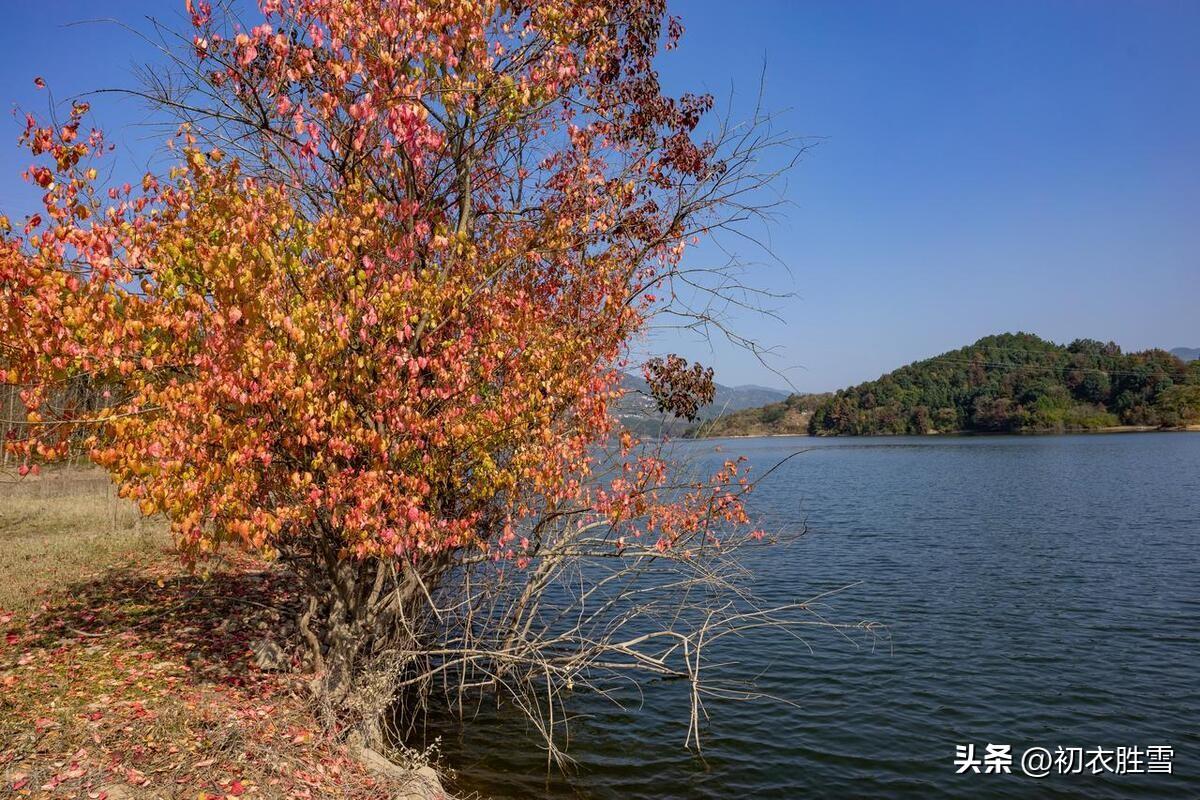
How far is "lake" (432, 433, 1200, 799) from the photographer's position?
40.7 ft

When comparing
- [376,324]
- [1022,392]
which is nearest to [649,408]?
[376,324]

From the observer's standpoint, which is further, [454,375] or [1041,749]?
[1041,749]

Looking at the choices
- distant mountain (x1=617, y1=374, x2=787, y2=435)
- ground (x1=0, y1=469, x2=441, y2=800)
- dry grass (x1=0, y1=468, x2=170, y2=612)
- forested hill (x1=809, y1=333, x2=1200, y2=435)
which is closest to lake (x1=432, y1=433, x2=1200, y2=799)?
distant mountain (x1=617, y1=374, x2=787, y2=435)

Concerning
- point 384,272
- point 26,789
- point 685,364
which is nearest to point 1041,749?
point 685,364

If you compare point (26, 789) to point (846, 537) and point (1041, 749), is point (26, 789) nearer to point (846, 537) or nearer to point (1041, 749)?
point (1041, 749)

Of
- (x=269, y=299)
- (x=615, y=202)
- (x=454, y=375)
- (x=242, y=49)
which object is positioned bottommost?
(x=454, y=375)

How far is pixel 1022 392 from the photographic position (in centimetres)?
16200

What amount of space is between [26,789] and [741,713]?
39.9 ft

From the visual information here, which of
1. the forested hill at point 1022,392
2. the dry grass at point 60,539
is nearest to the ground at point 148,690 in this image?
the dry grass at point 60,539

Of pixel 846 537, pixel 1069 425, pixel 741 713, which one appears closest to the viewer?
pixel 741 713

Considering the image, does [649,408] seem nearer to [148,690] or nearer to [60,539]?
[148,690]

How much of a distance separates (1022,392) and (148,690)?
182519 millimetres

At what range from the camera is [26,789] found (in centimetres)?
A: 732

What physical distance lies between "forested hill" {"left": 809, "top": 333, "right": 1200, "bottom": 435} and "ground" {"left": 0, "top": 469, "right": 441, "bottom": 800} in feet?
548
